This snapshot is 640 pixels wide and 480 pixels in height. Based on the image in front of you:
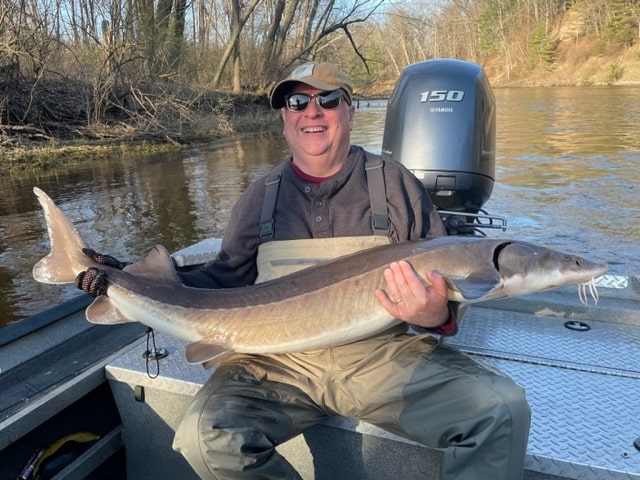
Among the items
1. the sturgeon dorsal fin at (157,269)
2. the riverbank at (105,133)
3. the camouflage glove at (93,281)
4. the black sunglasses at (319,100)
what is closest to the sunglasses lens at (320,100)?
the black sunglasses at (319,100)

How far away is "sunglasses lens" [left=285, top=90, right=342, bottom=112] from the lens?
A: 8.31ft

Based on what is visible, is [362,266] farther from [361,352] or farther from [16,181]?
[16,181]

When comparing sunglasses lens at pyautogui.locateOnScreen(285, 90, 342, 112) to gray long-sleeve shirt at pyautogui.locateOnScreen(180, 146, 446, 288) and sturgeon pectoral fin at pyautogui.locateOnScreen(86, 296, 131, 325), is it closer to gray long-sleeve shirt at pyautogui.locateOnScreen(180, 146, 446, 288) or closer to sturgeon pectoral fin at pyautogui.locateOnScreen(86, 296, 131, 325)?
gray long-sleeve shirt at pyautogui.locateOnScreen(180, 146, 446, 288)

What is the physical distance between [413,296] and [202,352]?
32.6 inches

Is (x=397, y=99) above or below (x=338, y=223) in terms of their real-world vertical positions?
above

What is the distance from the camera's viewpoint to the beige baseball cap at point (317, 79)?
2484 mm

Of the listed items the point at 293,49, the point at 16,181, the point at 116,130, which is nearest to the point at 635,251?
the point at 16,181

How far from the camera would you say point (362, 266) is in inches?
84.2

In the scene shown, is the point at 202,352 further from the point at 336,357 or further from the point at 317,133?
the point at 317,133

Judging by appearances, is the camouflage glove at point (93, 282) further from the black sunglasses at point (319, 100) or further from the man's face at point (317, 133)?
the black sunglasses at point (319, 100)

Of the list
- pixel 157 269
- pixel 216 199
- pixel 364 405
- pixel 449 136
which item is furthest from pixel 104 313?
pixel 216 199

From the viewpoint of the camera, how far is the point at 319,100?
2533 mm

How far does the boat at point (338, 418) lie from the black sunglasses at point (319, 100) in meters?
0.36

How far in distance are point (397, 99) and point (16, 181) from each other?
8811 millimetres
